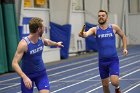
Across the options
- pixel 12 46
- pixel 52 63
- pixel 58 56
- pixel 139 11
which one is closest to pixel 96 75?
pixel 12 46

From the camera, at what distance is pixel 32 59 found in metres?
5.95

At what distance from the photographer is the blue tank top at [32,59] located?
5.88 metres

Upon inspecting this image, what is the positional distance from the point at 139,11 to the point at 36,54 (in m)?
25.7

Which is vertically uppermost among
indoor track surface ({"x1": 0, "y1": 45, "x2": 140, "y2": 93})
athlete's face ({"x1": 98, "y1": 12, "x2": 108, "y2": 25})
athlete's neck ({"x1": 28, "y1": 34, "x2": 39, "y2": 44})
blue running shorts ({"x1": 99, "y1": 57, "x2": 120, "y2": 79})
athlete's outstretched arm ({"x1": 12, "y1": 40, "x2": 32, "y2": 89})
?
athlete's face ({"x1": 98, "y1": 12, "x2": 108, "y2": 25})

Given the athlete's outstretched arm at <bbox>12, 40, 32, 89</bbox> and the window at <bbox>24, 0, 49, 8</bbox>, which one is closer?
the athlete's outstretched arm at <bbox>12, 40, 32, 89</bbox>

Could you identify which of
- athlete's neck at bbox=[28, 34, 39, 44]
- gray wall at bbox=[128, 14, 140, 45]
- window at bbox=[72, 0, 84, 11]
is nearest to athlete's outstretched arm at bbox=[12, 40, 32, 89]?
athlete's neck at bbox=[28, 34, 39, 44]

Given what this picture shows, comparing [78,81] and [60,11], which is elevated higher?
[60,11]

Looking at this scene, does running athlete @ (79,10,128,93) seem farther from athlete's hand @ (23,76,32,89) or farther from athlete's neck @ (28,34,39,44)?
athlete's hand @ (23,76,32,89)

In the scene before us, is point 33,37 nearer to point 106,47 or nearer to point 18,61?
point 18,61

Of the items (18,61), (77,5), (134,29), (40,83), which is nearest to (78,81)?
(40,83)

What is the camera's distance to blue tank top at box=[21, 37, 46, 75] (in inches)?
232

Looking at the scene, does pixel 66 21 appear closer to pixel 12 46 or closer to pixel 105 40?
pixel 12 46

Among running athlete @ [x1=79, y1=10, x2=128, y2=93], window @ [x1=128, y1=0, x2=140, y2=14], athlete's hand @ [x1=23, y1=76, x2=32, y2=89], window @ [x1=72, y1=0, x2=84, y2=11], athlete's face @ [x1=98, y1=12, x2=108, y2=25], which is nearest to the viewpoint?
athlete's hand @ [x1=23, y1=76, x2=32, y2=89]

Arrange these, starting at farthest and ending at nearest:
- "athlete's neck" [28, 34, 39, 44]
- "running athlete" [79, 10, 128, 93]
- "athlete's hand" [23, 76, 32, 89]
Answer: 1. "running athlete" [79, 10, 128, 93]
2. "athlete's neck" [28, 34, 39, 44]
3. "athlete's hand" [23, 76, 32, 89]
